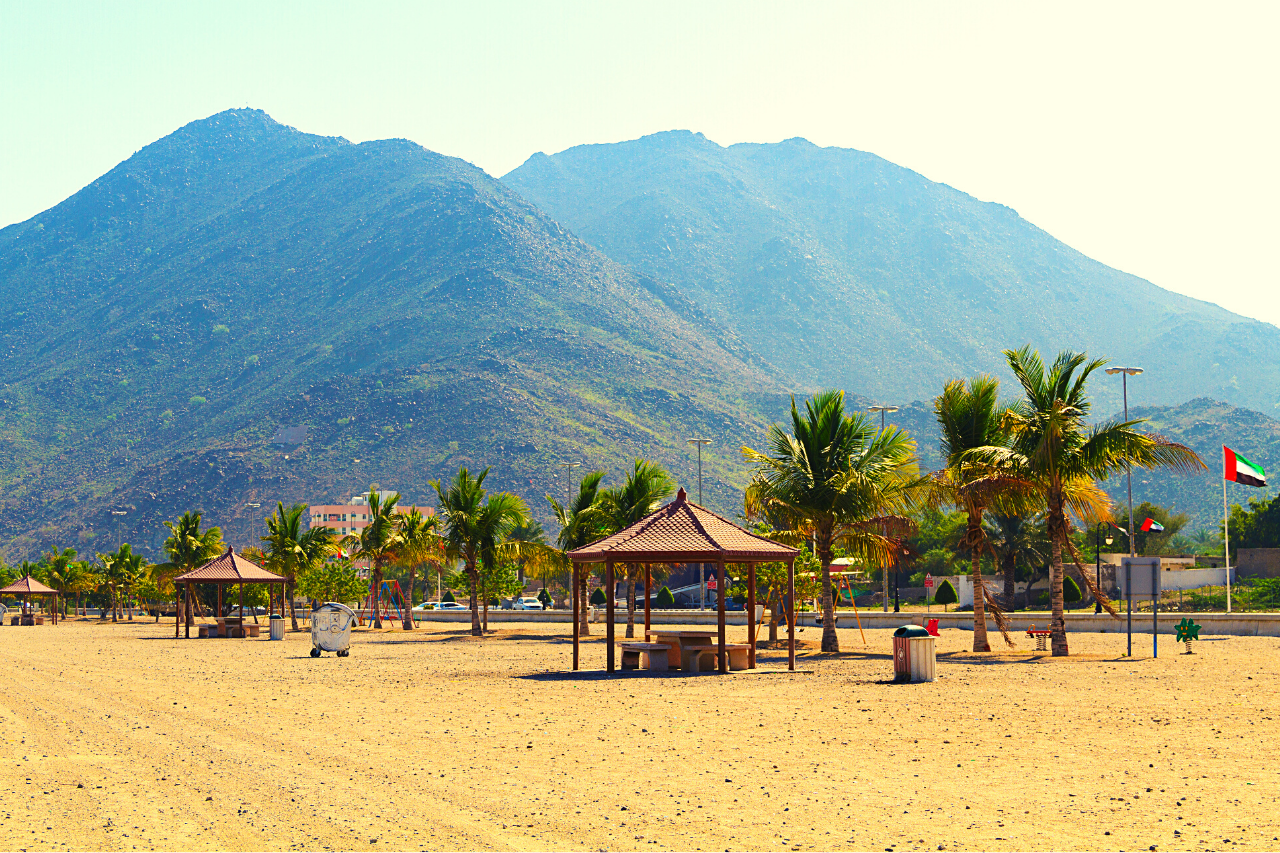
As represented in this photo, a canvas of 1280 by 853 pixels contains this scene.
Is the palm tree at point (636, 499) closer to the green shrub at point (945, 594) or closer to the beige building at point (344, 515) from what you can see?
the green shrub at point (945, 594)

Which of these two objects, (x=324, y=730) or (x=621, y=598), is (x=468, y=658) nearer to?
(x=324, y=730)

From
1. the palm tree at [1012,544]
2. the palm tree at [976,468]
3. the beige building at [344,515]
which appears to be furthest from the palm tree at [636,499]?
the beige building at [344,515]

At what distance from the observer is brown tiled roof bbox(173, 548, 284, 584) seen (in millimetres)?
47875

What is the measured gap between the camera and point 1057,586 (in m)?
30.5

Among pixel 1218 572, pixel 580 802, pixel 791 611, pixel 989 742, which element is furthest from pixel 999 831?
pixel 1218 572

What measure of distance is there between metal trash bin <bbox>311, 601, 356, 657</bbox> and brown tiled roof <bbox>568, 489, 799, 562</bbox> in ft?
34.4

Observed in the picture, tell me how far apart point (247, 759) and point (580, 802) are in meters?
4.57

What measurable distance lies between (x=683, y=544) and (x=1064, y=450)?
10032 millimetres

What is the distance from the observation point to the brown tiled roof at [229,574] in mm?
47875

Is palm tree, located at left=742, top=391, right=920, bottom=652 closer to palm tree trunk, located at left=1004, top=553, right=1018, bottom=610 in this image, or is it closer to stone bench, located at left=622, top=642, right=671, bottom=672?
stone bench, located at left=622, top=642, right=671, bottom=672

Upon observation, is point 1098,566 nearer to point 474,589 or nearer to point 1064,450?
point 474,589

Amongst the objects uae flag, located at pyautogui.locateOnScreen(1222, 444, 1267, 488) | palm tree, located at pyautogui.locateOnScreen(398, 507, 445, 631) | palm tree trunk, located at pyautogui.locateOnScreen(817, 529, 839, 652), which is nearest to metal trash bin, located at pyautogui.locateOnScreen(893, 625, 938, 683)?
palm tree trunk, located at pyautogui.locateOnScreen(817, 529, 839, 652)

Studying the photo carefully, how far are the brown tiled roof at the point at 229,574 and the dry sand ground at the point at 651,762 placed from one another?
23672 mm

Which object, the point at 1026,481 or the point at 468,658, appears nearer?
the point at 1026,481
